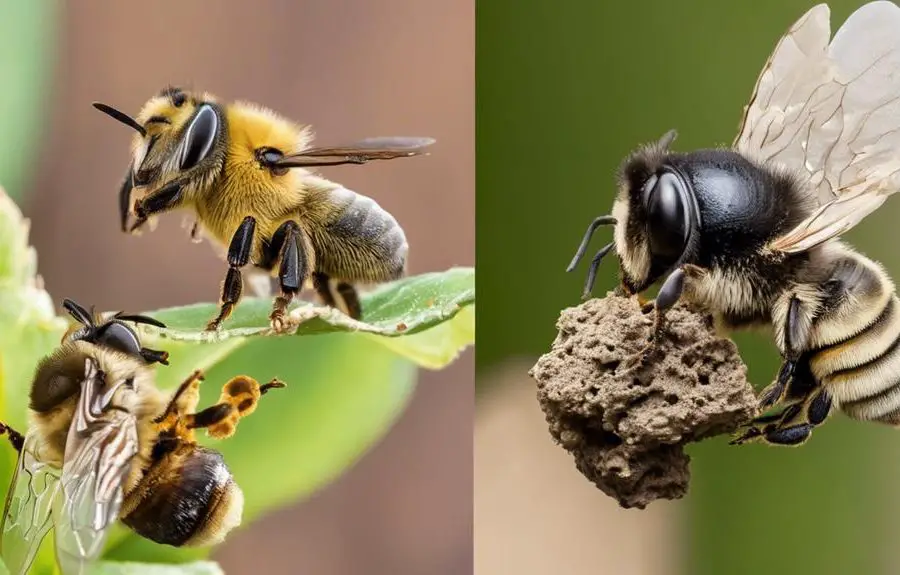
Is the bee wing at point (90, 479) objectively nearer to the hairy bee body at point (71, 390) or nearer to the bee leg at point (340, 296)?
the hairy bee body at point (71, 390)

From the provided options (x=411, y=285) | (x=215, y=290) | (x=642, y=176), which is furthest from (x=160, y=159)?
(x=642, y=176)

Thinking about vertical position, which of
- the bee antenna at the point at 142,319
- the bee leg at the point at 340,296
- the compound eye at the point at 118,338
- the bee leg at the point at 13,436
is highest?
the bee leg at the point at 340,296

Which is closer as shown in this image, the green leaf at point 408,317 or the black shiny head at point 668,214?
the black shiny head at point 668,214

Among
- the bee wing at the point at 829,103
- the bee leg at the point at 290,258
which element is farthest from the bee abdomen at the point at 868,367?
the bee leg at the point at 290,258

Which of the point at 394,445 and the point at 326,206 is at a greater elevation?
the point at 326,206

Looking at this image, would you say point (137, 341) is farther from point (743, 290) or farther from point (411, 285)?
point (743, 290)

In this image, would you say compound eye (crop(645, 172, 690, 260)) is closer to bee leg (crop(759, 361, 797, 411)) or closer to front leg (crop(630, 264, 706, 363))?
front leg (crop(630, 264, 706, 363))

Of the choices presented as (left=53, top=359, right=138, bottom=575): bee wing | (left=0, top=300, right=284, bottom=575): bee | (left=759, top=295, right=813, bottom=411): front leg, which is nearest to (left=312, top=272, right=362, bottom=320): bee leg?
(left=0, top=300, right=284, bottom=575): bee
